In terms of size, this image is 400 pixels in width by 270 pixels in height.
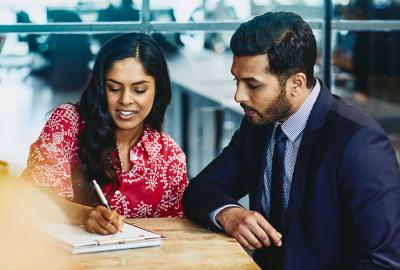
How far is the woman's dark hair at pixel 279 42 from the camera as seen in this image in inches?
96.5

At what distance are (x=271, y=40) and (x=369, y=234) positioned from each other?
2.32 feet

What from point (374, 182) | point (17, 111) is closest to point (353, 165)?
point (374, 182)

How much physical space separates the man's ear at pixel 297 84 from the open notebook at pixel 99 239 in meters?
0.68

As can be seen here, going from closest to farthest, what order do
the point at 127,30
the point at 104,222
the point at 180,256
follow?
1. the point at 180,256
2. the point at 104,222
3. the point at 127,30

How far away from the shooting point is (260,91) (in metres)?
2.49

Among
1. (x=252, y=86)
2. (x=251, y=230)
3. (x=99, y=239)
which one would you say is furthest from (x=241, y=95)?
(x=99, y=239)

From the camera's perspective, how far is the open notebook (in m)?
2.12

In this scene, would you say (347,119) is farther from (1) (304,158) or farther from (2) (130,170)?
(2) (130,170)

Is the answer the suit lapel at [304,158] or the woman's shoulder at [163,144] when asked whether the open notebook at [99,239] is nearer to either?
the suit lapel at [304,158]

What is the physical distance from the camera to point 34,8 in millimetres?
A: 4191

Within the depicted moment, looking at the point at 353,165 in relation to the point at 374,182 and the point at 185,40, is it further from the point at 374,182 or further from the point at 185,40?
the point at 185,40

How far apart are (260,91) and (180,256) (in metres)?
0.67

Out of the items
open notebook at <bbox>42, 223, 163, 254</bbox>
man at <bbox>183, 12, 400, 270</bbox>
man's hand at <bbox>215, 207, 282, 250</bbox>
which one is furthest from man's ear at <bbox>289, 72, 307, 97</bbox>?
open notebook at <bbox>42, 223, 163, 254</bbox>

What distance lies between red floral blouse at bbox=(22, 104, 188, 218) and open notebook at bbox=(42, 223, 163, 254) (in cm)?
58
